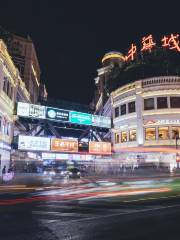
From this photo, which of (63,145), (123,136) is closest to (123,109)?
(123,136)

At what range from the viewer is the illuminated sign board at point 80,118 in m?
46.6

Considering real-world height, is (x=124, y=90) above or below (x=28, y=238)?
above

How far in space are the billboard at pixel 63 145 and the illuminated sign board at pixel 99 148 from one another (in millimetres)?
2938

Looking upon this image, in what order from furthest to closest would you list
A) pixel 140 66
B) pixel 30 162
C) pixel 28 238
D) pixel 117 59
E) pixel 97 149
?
pixel 117 59
pixel 140 66
pixel 97 149
pixel 30 162
pixel 28 238

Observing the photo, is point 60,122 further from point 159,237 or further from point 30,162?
point 159,237

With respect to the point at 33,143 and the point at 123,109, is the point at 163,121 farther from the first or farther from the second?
the point at 33,143

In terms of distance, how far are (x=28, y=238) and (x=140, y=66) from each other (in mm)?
53447

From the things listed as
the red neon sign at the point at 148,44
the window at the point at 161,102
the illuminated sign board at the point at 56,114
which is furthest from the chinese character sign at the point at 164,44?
the illuminated sign board at the point at 56,114

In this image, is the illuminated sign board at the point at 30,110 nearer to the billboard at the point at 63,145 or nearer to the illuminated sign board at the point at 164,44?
the billboard at the point at 63,145

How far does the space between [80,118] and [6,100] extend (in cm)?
1567

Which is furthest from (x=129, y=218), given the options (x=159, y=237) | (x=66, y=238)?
(x=66, y=238)

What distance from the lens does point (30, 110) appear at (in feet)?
140

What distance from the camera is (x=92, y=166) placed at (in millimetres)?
40938

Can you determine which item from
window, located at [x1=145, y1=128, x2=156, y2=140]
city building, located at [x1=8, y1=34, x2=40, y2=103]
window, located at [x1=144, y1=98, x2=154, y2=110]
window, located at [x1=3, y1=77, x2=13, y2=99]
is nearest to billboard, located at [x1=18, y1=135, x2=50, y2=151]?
window, located at [x1=3, y1=77, x2=13, y2=99]
